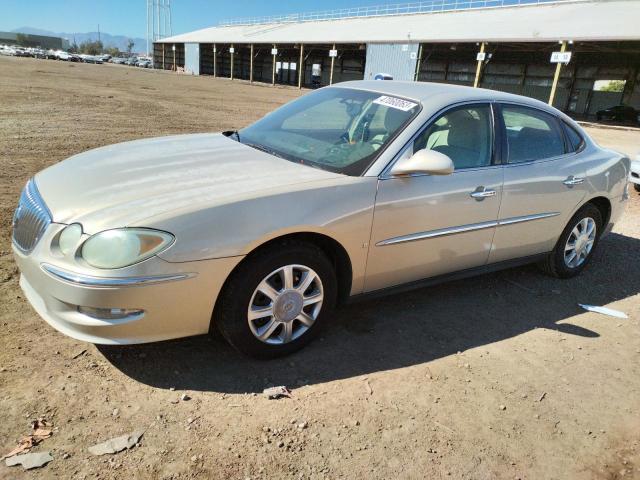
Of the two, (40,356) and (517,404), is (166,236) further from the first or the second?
(517,404)

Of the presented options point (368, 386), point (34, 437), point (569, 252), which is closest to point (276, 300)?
point (368, 386)

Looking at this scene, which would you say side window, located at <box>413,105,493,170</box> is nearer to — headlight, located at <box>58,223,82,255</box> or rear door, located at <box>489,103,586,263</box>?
rear door, located at <box>489,103,586,263</box>

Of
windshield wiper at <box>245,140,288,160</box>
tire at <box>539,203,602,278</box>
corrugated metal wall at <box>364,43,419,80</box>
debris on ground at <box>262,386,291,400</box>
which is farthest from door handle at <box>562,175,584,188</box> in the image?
corrugated metal wall at <box>364,43,419,80</box>

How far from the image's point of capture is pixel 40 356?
9.58 ft

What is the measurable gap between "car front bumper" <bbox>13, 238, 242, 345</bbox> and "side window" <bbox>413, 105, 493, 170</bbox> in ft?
5.90

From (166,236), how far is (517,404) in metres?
2.20

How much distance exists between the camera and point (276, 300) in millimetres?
2963

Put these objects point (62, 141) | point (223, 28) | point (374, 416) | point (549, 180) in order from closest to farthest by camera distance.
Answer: point (374, 416) < point (549, 180) < point (62, 141) < point (223, 28)

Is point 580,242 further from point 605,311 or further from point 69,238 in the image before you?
point 69,238

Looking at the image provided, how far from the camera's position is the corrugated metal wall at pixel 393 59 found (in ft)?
116

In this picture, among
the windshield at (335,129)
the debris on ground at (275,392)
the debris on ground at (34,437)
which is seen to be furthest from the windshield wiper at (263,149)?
the debris on ground at (34,437)

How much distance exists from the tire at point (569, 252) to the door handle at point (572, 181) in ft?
1.12

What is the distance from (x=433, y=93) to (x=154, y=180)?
6.80ft

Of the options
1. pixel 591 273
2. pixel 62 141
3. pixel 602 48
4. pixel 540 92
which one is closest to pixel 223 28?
pixel 540 92
